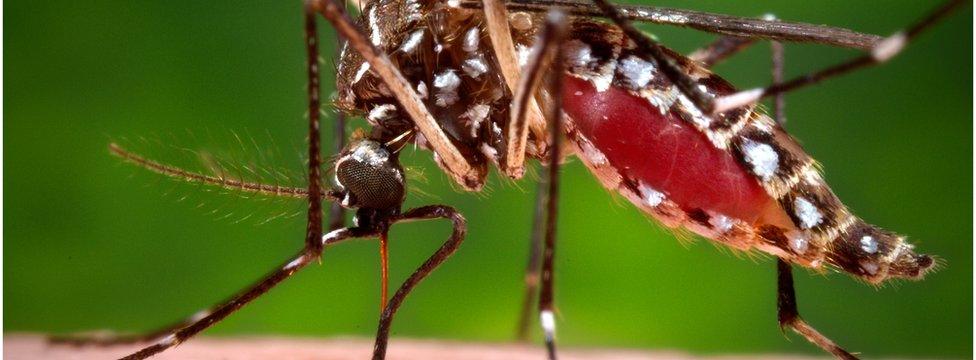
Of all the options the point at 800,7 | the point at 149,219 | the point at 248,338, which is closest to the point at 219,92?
the point at 149,219

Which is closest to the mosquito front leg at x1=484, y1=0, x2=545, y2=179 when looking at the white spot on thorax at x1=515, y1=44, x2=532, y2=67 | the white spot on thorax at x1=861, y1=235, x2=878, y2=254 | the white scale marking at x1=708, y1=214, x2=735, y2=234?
the white spot on thorax at x1=515, y1=44, x2=532, y2=67

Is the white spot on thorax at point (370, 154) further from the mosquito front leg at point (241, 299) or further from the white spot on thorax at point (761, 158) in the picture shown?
the white spot on thorax at point (761, 158)

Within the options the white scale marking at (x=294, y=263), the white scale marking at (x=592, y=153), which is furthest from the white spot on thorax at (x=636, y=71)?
the white scale marking at (x=294, y=263)

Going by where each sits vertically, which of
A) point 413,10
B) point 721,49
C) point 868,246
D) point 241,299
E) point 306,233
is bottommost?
point 241,299

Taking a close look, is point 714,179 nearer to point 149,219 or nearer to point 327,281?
point 327,281

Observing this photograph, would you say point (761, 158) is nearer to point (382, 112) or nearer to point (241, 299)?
point (382, 112)

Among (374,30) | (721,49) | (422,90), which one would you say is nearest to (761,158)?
(721,49)
